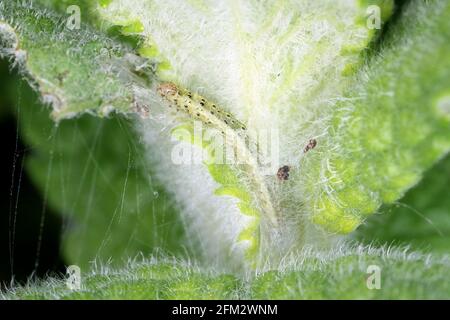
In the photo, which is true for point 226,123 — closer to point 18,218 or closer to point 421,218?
point 421,218

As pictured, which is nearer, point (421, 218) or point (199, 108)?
point (199, 108)

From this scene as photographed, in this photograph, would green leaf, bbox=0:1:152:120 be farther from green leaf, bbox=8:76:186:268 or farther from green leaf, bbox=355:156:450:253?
green leaf, bbox=355:156:450:253

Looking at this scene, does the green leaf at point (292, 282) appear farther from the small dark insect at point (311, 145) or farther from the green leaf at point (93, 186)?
the green leaf at point (93, 186)

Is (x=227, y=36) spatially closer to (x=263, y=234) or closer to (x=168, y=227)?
(x=263, y=234)

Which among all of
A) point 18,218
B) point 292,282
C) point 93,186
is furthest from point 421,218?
point 18,218

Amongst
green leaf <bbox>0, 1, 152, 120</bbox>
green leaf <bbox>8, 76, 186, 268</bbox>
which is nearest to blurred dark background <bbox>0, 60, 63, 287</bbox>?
green leaf <bbox>8, 76, 186, 268</bbox>

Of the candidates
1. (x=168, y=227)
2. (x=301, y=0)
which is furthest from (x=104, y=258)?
(x=301, y=0)

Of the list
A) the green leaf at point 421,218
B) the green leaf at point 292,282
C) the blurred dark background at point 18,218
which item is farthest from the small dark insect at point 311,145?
the blurred dark background at point 18,218
